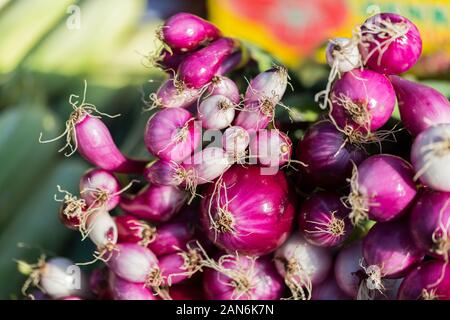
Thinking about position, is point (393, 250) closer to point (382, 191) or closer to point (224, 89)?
point (382, 191)

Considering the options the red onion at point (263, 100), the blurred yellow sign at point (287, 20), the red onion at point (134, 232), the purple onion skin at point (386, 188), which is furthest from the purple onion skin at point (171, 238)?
the blurred yellow sign at point (287, 20)

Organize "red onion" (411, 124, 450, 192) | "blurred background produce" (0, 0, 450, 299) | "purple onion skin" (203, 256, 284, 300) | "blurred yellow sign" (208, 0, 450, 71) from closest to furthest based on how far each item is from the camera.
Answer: "red onion" (411, 124, 450, 192), "purple onion skin" (203, 256, 284, 300), "blurred background produce" (0, 0, 450, 299), "blurred yellow sign" (208, 0, 450, 71)

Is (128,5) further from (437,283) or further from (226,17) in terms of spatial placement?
(437,283)

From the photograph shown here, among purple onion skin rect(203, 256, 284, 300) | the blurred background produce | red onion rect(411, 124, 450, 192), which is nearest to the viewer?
red onion rect(411, 124, 450, 192)

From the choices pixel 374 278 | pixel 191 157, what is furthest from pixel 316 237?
pixel 191 157

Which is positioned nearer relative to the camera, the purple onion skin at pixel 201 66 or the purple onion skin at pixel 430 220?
the purple onion skin at pixel 430 220

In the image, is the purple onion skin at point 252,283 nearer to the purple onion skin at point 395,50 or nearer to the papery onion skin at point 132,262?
the papery onion skin at point 132,262

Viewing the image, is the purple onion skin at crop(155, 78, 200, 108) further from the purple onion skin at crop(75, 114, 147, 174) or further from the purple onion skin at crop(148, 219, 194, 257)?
the purple onion skin at crop(148, 219, 194, 257)

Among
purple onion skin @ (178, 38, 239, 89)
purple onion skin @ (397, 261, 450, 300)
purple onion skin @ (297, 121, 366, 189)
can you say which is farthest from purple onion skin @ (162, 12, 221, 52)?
purple onion skin @ (397, 261, 450, 300)
